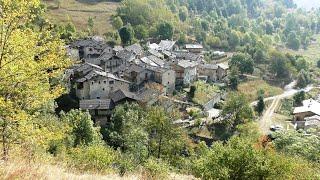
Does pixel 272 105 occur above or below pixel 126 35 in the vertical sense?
below

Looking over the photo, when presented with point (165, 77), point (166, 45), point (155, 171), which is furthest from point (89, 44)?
point (155, 171)

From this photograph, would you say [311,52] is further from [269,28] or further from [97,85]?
[97,85]

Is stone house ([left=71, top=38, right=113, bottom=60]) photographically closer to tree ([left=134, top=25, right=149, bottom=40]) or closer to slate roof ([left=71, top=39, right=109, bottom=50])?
slate roof ([left=71, top=39, right=109, bottom=50])

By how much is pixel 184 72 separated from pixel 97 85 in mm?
9212

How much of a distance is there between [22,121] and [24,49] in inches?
52.7

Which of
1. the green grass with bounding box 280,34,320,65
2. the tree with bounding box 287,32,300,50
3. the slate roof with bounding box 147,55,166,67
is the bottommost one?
the green grass with bounding box 280,34,320,65

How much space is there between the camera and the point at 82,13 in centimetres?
5472

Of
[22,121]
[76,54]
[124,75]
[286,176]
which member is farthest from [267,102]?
[22,121]

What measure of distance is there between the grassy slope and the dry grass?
60.8ft

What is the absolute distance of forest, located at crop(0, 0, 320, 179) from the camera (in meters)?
7.57

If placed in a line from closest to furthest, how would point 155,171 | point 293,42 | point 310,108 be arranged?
point 155,171 → point 310,108 → point 293,42

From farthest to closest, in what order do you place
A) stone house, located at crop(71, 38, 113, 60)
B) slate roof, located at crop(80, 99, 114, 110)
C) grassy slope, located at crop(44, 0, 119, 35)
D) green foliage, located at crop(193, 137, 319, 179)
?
1. grassy slope, located at crop(44, 0, 119, 35)
2. stone house, located at crop(71, 38, 113, 60)
3. slate roof, located at crop(80, 99, 114, 110)
4. green foliage, located at crop(193, 137, 319, 179)

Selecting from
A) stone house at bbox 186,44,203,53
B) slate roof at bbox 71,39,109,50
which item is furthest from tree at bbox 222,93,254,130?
stone house at bbox 186,44,203,53

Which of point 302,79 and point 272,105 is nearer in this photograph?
point 272,105
